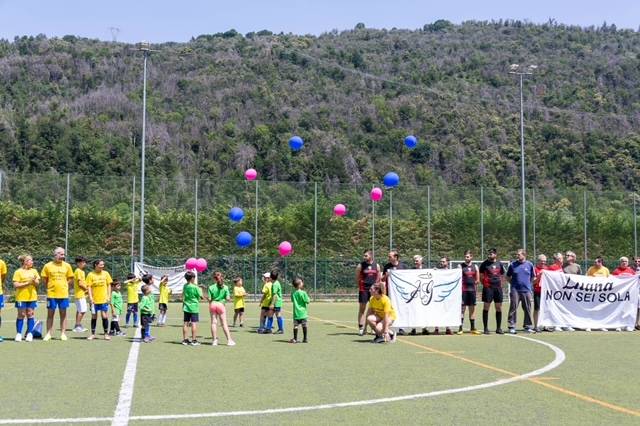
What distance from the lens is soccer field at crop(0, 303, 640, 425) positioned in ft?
30.2

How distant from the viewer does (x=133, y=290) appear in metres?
22.0

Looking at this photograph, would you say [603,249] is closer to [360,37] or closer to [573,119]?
[573,119]

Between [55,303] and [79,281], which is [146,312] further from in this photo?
[79,281]

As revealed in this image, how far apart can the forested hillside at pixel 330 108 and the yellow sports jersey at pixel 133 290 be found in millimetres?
53691

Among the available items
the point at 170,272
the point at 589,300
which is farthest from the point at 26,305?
the point at 170,272

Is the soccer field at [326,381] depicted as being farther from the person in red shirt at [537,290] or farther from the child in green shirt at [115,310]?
the person in red shirt at [537,290]

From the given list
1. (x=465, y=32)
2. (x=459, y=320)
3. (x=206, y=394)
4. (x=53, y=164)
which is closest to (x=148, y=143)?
(x=53, y=164)

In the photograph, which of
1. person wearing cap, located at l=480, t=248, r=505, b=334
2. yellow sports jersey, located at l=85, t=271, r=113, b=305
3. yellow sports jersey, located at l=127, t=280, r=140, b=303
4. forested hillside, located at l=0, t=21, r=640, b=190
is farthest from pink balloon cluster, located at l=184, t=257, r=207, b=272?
forested hillside, located at l=0, t=21, r=640, b=190

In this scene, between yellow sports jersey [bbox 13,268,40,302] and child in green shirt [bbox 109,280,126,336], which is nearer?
yellow sports jersey [bbox 13,268,40,302]

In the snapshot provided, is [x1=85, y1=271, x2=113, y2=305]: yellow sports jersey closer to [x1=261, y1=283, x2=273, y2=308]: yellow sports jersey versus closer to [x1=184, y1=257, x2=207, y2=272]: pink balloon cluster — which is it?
[x1=261, y1=283, x2=273, y2=308]: yellow sports jersey

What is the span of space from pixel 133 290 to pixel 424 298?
24.3 feet

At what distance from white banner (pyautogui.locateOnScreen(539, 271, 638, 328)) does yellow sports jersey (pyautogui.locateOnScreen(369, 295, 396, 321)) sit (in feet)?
16.6

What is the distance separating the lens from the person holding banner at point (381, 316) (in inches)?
692

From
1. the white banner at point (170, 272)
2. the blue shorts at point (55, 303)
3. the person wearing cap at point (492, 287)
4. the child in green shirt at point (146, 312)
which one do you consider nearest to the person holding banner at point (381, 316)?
the person wearing cap at point (492, 287)
